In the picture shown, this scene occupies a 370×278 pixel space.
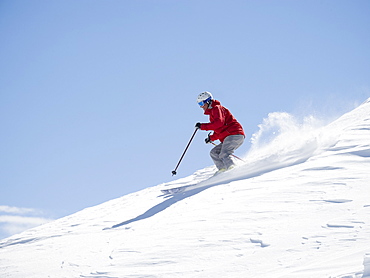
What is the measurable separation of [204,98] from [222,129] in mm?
852

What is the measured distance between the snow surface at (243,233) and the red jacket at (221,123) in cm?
196

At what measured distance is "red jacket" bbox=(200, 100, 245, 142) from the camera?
942 centimetres

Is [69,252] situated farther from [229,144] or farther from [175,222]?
[229,144]

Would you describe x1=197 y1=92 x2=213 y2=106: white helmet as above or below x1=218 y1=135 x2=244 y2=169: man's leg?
above

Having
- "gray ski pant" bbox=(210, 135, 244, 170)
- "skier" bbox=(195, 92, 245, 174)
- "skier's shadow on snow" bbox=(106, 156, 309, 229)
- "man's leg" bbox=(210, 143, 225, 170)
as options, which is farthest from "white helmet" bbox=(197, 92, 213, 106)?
"skier's shadow on snow" bbox=(106, 156, 309, 229)

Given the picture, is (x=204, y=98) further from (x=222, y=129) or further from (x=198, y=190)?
(x=198, y=190)

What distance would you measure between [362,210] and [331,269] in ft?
4.57

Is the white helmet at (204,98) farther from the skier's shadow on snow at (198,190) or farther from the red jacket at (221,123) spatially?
the skier's shadow on snow at (198,190)

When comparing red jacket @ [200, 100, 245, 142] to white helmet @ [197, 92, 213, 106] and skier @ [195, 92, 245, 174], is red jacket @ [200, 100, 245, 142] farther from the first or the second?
white helmet @ [197, 92, 213, 106]

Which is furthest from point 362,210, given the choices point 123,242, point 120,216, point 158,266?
point 120,216

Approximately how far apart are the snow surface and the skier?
→ 5.89 feet

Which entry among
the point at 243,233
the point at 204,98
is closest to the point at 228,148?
the point at 204,98

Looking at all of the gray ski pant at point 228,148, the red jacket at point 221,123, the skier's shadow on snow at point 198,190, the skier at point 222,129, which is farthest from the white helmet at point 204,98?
the skier's shadow on snow at point 198,190

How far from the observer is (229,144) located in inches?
377
